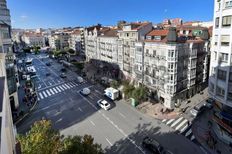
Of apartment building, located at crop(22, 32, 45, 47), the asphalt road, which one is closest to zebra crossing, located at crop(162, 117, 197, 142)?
the asphalt road

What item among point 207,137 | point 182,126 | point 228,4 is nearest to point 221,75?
point 228,4

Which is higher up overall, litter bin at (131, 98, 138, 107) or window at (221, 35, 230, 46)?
window at (221, 35, 230, 46)

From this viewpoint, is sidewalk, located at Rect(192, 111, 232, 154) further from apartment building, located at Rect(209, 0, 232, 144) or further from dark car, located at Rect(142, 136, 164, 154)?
dark car, located at Rect(142, 136, 164, 154)

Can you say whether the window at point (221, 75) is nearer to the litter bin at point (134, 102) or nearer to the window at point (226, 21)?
the window at point (226, 21)

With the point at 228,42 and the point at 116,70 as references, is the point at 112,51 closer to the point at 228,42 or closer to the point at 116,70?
the point at 116,70

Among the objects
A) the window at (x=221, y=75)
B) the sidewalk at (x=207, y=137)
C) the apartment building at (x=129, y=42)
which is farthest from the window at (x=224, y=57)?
the apartment building at (x=129, y=42)
